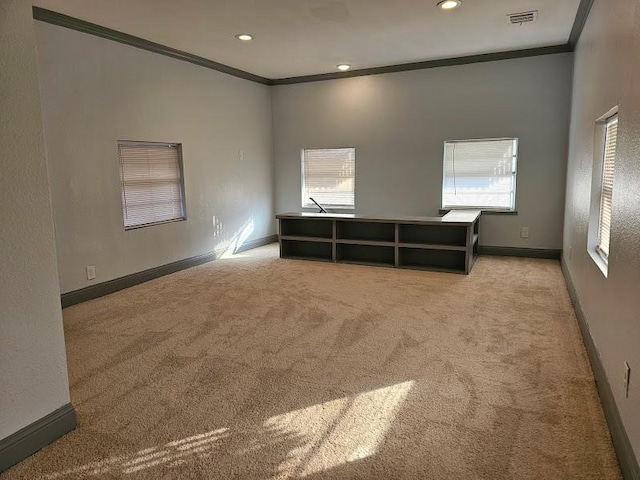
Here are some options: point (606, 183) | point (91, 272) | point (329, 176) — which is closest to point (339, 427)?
point (606, 183)

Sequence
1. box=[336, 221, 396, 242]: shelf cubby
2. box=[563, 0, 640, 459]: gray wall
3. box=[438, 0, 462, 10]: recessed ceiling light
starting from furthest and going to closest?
box=[336, 221, 396, 242]: shelf cubby
box=[438, 0, 462, 10]: recessed ceiling light
box=[563, 0, 640, 459]: gray wall

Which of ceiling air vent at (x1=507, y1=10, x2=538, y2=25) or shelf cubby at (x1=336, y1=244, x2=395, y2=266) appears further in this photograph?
shelf cubby at (x1=336, y1=244, x2=395, y2=266)

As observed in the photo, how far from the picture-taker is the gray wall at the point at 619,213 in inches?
71.7

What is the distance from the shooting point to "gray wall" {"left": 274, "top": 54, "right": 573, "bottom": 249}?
18.7 feet

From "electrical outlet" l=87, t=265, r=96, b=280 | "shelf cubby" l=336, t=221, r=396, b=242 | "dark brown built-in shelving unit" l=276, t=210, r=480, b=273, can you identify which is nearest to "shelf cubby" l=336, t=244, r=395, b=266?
"dark brown built-in shelving unit" l=276, t=210, r=480, b=273

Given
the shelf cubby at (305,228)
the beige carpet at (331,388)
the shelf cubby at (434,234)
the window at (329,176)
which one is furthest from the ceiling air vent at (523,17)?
the shelf cubby at (305,228)

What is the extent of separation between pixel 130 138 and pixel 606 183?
4426 millimetres

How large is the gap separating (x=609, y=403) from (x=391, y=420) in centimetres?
105

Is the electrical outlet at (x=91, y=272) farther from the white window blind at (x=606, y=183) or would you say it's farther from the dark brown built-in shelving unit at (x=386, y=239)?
the white window blind at (x=606, y=183)

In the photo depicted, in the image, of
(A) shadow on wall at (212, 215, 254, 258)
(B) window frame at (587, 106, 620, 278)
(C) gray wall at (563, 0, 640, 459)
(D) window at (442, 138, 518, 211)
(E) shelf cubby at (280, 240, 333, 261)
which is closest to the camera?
(C) gray wall at (563, 0, 640, 459)

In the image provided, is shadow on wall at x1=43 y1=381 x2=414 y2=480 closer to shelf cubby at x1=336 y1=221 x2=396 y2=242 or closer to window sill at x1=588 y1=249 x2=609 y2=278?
window sill at x1=588 y1=249 x2=609 y2=278

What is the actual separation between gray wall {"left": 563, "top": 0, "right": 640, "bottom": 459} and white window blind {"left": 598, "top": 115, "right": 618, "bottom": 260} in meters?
0.12

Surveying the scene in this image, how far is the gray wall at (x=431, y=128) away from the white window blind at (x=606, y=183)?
2709mm

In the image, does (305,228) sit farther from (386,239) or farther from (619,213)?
(619,213)
